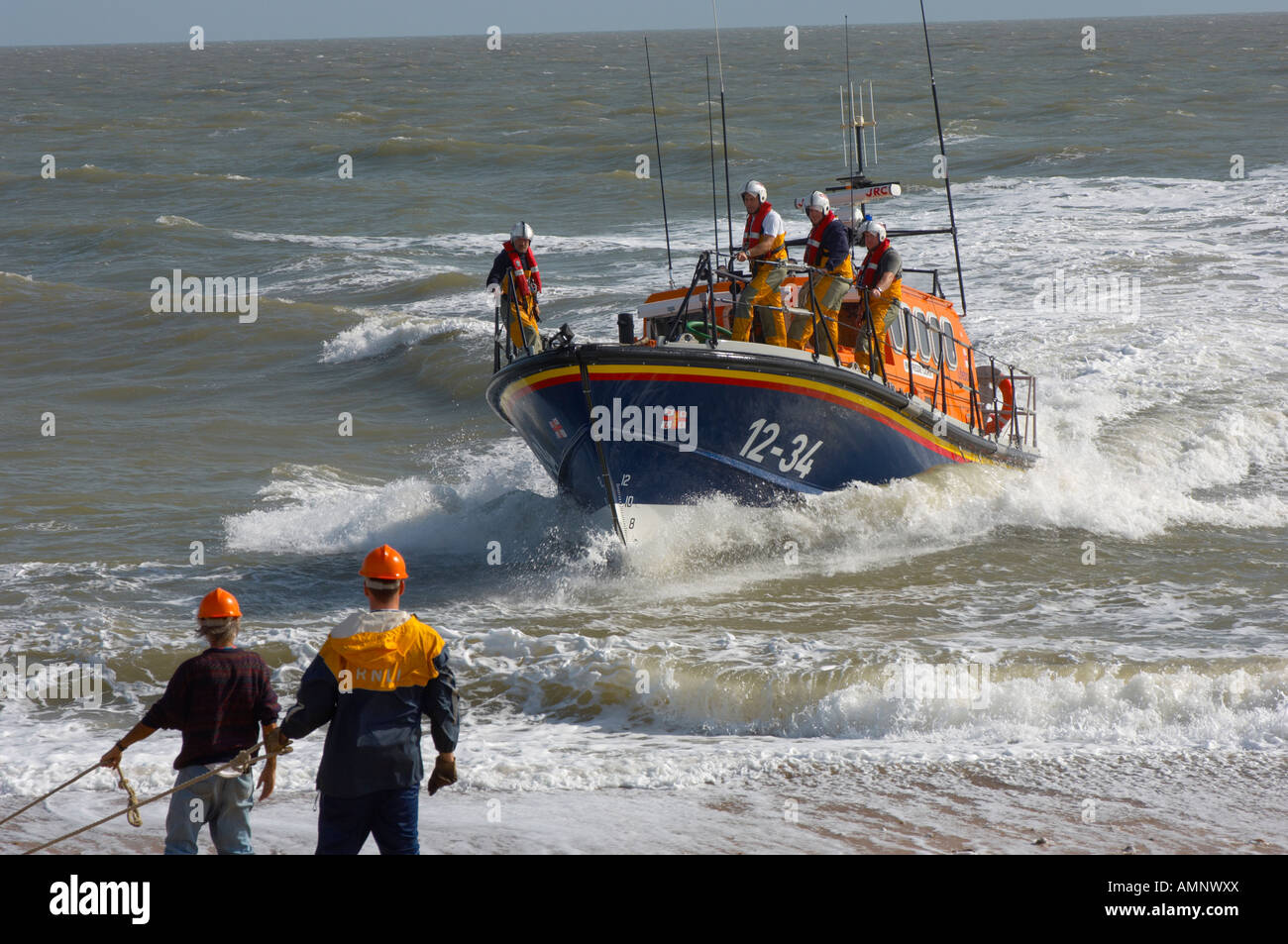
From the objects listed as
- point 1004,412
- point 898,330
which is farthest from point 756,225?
point 1004,412

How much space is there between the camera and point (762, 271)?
10.3 meters

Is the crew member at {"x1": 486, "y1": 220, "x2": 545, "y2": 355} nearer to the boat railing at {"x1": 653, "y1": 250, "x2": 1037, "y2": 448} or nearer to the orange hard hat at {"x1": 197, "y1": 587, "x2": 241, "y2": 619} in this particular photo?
the boat railing at {"x1": 653, "y1": 250, "x2": 1037, "y2": 448}

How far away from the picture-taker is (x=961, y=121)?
164 feet

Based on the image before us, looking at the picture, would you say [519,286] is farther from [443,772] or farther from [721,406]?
[443,772]

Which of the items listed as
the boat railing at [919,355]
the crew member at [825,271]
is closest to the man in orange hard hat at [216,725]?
the boat railing at [919,355]

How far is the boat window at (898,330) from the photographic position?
11.1m

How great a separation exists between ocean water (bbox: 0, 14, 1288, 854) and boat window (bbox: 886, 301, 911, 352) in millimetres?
1245

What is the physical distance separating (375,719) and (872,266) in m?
6.91

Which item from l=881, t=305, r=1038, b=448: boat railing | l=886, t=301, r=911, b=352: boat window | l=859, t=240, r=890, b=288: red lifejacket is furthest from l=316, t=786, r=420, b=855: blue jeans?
l=886, t=301, r=911, b=352: boat window

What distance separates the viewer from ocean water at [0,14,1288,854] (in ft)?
23.0
